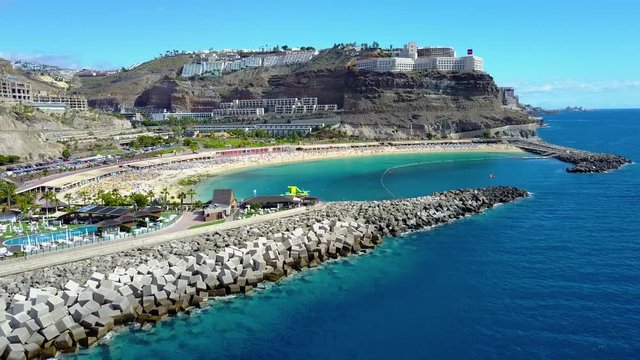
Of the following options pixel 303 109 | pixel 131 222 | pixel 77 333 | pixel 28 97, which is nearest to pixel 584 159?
pixel 131 222

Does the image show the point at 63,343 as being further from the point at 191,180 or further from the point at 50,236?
the point at 191,180

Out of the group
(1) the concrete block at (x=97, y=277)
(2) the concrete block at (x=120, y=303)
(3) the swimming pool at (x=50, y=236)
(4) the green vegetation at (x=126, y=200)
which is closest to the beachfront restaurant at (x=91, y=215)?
(3) the swimming pool at (x=50, y=236)

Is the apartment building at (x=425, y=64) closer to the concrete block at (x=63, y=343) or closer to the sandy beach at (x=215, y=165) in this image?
the sandy beach at (x=215, y=165)

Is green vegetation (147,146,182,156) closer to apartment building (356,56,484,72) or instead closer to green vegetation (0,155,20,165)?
green vegetation (0,155,20,165)

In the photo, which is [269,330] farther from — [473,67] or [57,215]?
[473,67]

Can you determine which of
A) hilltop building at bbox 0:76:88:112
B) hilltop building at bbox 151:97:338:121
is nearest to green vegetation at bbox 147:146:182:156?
hilltop building at bbox 0:76:88:112

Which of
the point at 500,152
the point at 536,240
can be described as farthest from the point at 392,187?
the point at 500,152
